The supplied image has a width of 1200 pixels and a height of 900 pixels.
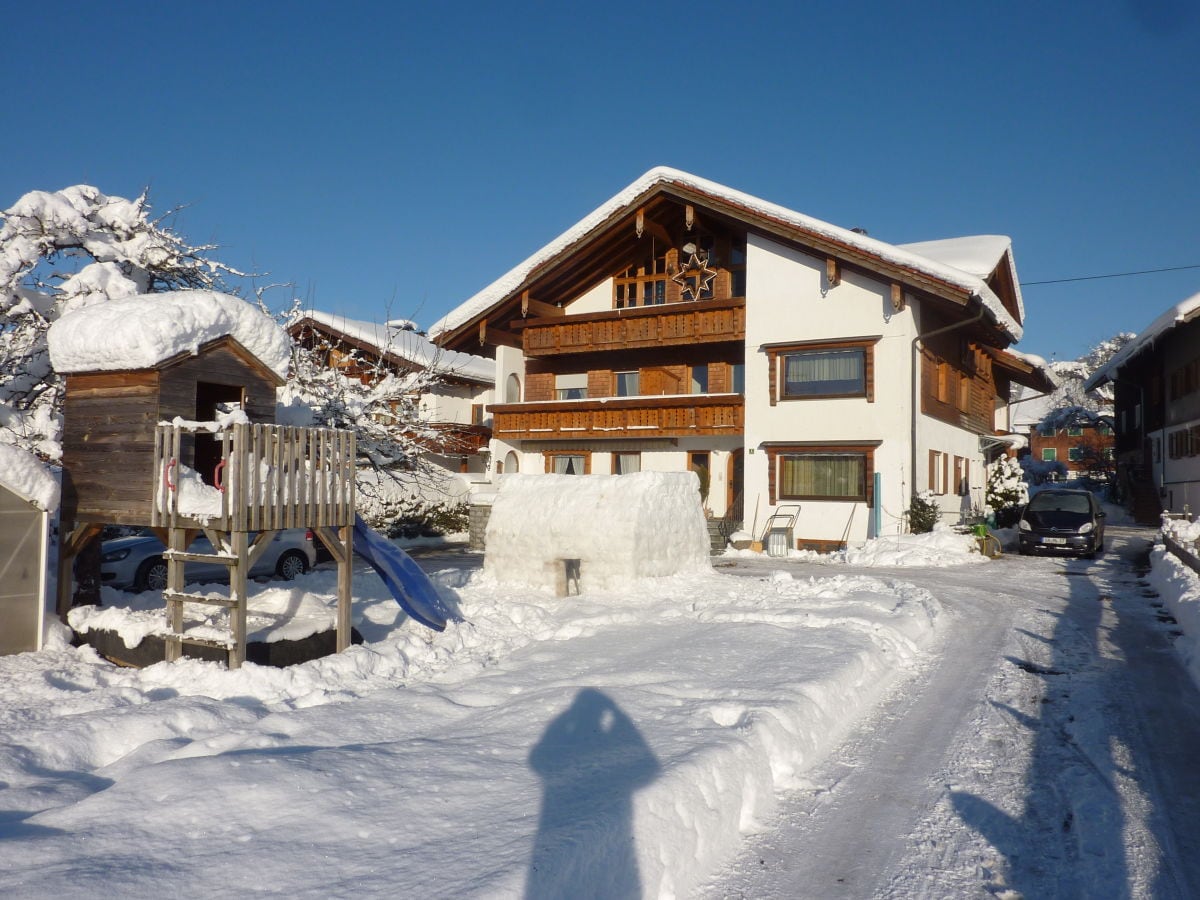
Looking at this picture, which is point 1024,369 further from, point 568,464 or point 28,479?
point 28,479

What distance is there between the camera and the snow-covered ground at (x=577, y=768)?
13.7 feet

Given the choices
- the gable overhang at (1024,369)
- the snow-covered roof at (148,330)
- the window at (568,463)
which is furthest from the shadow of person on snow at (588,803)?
the gable overhang at (1024,369)

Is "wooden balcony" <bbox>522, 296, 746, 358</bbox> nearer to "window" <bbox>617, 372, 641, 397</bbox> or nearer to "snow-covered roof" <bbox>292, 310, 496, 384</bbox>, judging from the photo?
"window" <bbox>617, 372, 641, 397</bbox>

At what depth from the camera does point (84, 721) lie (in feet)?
22.3

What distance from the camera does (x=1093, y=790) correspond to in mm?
5844

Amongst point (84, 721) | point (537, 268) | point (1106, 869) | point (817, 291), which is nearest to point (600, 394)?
point (537, 268)

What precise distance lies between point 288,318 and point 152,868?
17.4 metres

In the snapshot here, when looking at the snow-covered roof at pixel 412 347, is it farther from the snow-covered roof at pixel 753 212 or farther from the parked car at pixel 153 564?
the parked car at pixel 153 564

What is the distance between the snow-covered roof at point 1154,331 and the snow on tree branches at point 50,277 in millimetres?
27421

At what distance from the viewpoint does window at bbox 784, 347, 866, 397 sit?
22.3 metres

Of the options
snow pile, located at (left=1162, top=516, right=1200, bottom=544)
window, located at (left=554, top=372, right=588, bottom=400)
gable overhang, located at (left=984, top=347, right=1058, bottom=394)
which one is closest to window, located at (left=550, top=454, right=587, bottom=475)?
window, located at (left=554, top=372, right=588, bottom=400)

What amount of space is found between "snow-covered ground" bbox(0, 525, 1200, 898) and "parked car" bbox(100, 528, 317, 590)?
5984 millimetres

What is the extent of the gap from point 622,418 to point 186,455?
54.2 ft

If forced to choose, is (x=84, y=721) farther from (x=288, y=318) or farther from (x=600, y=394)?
(x=600, y=394)
